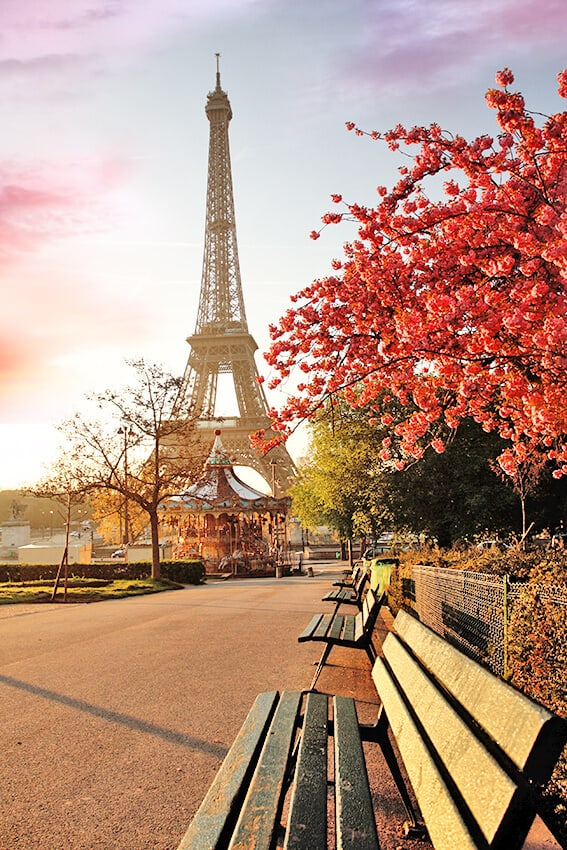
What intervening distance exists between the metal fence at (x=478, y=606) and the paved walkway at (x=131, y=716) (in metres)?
1.01

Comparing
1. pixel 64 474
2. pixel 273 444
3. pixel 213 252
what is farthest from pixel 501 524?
pixel 213 252

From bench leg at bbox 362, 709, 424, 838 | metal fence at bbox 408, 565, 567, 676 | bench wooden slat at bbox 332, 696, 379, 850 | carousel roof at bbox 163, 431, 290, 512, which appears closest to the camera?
bench wooden slat at bbox 332, 696, 379, 850

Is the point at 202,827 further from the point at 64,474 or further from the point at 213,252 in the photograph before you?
the point at 213,252

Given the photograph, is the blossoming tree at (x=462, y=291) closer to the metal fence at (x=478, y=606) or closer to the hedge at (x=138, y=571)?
the metal fence at (x=478, y=606)

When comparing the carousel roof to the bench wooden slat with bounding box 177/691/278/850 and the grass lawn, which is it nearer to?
the grass lawn

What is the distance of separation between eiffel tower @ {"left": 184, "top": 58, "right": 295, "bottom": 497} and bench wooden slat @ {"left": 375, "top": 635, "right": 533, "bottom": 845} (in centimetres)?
5088

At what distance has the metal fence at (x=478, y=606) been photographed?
5.21m

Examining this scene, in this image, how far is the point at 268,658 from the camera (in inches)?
355

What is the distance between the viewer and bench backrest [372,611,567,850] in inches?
71.7

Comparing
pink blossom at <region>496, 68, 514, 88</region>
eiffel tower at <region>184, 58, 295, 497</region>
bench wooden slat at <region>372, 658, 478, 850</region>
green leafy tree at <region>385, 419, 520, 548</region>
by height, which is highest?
eiffel tower at <region>184, 58, 295, 497</region>

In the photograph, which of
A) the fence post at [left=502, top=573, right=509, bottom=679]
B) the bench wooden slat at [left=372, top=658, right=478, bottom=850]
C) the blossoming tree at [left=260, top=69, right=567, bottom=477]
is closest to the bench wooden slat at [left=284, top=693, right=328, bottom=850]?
the bench wooden slat at [left=372, top=658, right=478, bottom=850]

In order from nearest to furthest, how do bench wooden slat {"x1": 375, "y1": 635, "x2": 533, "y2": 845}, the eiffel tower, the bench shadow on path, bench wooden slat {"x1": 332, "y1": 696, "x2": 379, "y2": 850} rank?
bench wooden slat {"x1": 375, "y1": 635, "x2": 533, "y2": 845}, bench wooden slat {"x1": 332, "y1": 696, "x2": 379, "y2": 850}, the bench shadow on path, the eiffel tower

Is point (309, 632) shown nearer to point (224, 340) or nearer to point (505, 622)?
point (505, 622)

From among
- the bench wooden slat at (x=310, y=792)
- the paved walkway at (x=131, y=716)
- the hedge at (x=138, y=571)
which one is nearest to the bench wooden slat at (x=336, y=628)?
the paved walkway at (x=131, y=716)
